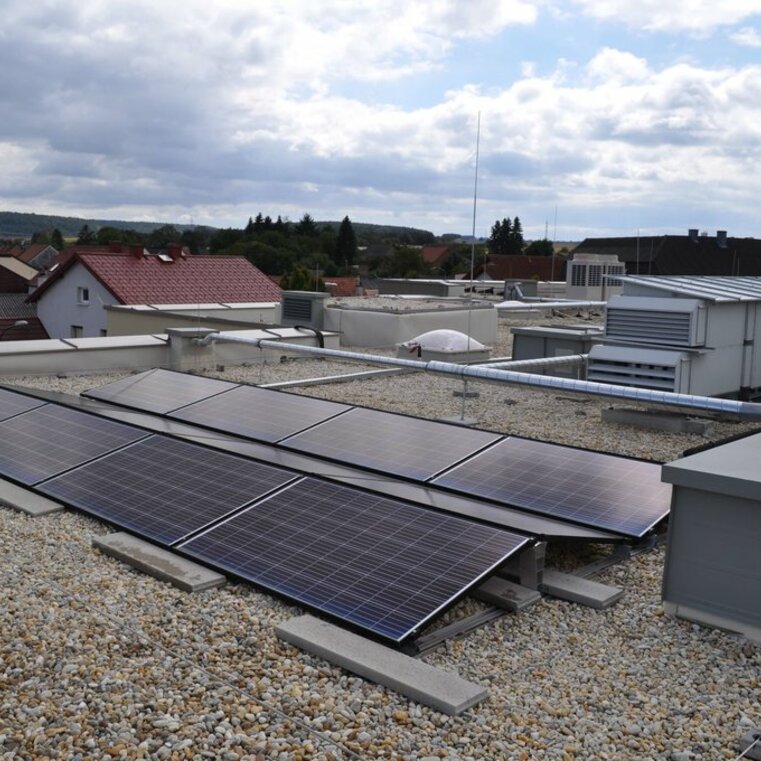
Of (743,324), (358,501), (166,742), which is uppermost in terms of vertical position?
(743,324)

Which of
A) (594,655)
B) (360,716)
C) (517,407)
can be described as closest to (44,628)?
(360,716)

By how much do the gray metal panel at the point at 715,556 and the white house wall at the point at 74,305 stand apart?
29936 mm

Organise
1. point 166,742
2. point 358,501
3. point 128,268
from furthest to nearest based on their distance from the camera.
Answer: point 128,268 → point 358,501 → point 166,742

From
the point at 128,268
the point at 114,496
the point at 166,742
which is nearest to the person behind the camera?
the point at 166,742

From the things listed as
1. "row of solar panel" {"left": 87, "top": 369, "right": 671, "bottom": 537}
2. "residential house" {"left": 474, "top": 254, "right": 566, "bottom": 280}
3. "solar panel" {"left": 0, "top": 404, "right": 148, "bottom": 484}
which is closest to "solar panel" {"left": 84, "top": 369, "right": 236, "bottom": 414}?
"row of solar panel" {"left": 87, "top": 369, "right": 671, "bottom": 537}

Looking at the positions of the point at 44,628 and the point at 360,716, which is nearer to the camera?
the point at 360,716

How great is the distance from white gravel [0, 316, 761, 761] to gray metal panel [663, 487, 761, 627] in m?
0.23

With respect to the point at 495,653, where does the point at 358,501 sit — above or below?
above

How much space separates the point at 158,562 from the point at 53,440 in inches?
160

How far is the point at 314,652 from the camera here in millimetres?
6418

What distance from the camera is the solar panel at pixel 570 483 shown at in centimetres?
855

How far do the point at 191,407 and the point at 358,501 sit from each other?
5458 millimetres

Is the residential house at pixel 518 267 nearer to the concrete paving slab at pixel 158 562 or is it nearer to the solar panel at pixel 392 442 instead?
the solar panel at pixel 392 442

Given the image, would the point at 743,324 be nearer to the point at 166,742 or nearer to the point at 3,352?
the point at 166,742
